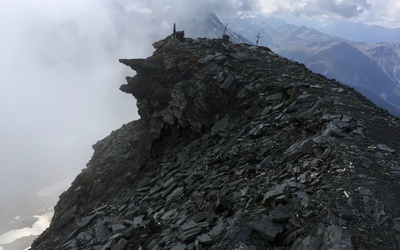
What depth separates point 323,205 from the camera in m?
16.3

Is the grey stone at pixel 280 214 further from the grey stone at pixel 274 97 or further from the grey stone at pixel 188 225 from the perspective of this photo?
the grey stone at pixel 274 97

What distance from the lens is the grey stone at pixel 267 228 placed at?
1553 centimetres

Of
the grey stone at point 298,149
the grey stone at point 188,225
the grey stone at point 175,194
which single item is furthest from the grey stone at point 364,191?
the grey stone at point 175,194

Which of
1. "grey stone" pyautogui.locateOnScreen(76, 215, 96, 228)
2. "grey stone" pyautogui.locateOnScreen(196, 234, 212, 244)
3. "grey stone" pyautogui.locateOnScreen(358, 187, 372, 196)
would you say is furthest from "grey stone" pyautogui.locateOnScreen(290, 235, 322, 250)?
"grey stone" pyautogui.locateOnScreen(76, 215, 96, 228)

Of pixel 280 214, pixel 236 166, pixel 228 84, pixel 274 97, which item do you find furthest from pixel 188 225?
pixel 228 84

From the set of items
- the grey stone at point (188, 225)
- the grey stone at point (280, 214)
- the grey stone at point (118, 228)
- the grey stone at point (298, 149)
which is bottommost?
the grey stone at point (280, 214)

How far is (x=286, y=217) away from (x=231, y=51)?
2910 centimetres

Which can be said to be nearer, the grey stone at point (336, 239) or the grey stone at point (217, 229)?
the grey stone at point (336, 239)

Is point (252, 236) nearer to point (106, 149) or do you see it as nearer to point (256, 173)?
point (256, 173)

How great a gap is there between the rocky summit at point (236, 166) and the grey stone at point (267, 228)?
0.05 m

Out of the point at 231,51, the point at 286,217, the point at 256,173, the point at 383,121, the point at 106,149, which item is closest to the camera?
the point at 286,217

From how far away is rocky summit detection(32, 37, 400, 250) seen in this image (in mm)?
16156

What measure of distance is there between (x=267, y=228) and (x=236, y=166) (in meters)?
9.95

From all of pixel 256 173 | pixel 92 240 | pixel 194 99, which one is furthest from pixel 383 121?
pixel 92 240
